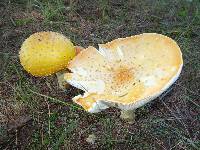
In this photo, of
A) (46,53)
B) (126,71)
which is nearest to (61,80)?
(46,53)

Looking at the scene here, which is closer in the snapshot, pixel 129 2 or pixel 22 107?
pixel 22 107

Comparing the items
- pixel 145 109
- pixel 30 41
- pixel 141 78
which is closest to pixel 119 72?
pixel 141 78

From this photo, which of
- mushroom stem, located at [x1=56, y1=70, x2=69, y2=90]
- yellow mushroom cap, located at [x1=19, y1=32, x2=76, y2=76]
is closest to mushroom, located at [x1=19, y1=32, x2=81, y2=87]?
yellow mushroom cap, located at [x1=19, y1=32, x2=76, y2=76]

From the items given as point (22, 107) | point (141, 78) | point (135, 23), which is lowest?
point (22, 107)

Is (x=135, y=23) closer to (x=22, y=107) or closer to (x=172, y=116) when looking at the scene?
(x=172, y=116)

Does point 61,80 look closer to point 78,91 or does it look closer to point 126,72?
point 78,91

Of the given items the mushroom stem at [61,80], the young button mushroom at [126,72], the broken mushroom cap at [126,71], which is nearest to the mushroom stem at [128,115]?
the young button mushroom at [126,72]
